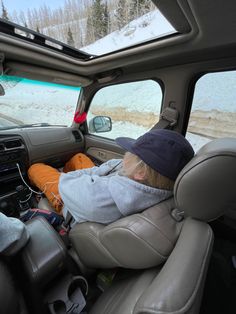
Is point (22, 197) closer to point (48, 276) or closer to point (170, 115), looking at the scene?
point (48, 276)

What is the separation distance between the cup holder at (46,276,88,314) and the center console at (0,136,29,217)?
2.98 feet

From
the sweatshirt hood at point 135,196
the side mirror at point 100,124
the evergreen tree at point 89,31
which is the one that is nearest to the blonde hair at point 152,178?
the sweatshirt hood at point 135,196

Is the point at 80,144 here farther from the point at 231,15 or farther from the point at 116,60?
the point at 231,15

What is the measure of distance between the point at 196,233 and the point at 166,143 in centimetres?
39

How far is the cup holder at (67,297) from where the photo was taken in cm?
88

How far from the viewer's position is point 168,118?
1.80 m

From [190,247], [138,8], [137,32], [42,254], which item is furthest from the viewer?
[137,32]

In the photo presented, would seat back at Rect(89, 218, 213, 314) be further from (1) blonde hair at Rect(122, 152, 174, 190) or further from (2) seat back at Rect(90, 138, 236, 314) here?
(1) blonde hair at Rect(122, 152, 174, 190)

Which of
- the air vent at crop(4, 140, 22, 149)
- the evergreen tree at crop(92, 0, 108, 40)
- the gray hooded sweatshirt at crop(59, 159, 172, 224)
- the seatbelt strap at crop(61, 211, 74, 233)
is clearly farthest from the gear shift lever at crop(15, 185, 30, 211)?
the evergreen tree at crop(92, 0, 108, 40)

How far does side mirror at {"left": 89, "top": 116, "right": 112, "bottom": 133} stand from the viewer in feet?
8.72

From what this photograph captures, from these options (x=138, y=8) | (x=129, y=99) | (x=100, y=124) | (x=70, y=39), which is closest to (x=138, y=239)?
(x=138, y=8)

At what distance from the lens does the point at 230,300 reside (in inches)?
50.3

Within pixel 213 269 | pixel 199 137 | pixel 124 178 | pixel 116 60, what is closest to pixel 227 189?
pixel 124 178

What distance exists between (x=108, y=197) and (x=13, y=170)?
145cm
